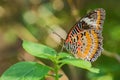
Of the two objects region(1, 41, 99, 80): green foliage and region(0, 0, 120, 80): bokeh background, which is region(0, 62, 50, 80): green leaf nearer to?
region(1, 41, 99, 80): green foliage

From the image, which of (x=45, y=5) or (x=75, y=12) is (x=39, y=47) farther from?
(x=45, y=5)

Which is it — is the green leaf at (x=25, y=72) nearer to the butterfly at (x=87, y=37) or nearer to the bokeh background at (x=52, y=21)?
the butterfly at (x=87, y=37)

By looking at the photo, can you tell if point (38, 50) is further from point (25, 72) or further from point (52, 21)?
point (52, 21)

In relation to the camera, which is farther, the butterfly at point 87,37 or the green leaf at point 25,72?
the butterfly at point 87,37

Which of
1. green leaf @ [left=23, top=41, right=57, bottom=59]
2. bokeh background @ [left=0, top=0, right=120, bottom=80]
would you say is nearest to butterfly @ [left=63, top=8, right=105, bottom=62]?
green leaf @ [left=23, top=41, right=57, bottom=59]

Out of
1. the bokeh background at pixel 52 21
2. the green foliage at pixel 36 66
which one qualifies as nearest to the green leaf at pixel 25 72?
the green foliage at pixel 36 66
